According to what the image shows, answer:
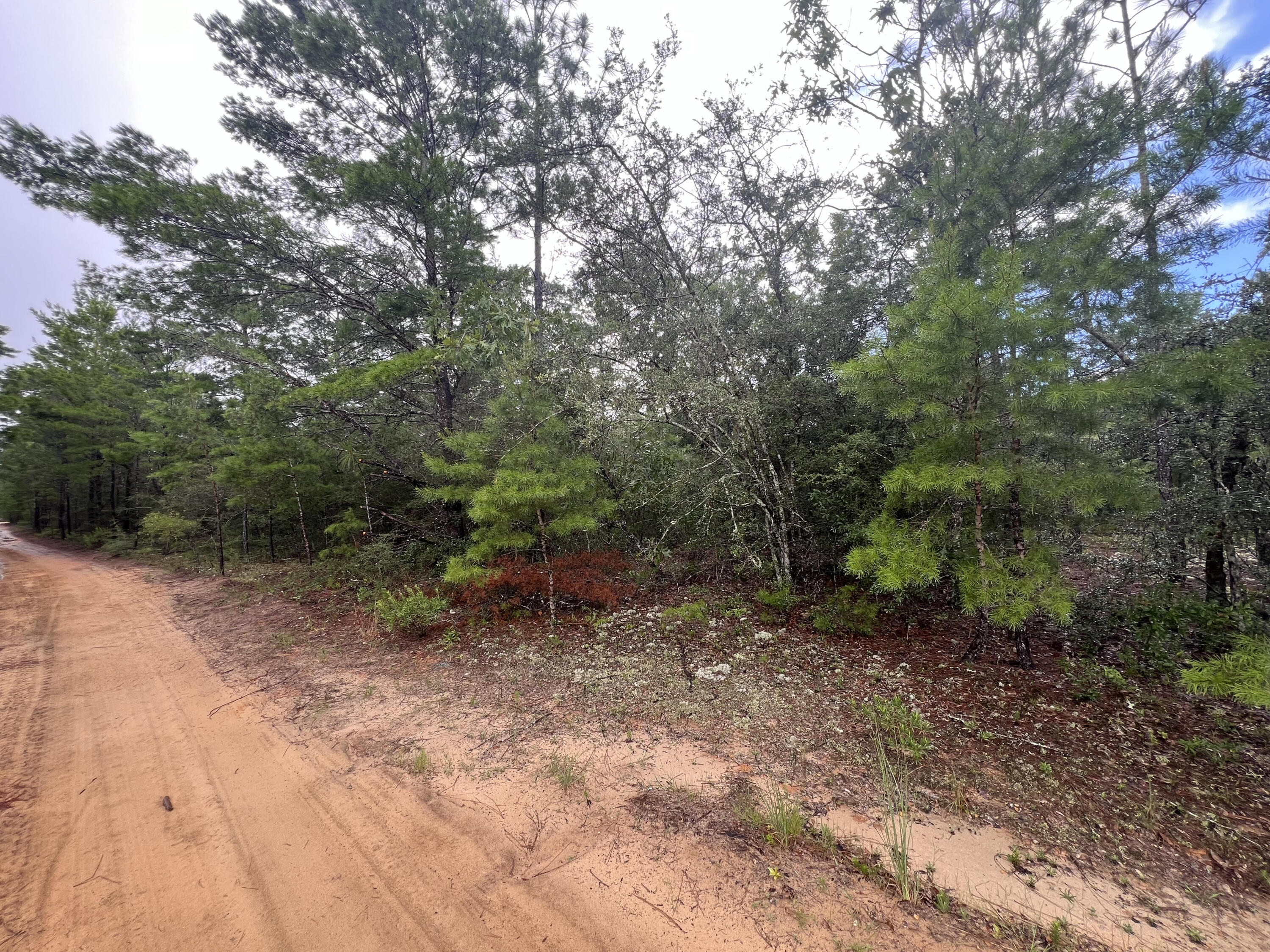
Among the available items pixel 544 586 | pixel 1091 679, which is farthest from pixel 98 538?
pixel 1091 679

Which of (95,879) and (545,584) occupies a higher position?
(545,584)

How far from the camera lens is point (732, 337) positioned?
769 cm

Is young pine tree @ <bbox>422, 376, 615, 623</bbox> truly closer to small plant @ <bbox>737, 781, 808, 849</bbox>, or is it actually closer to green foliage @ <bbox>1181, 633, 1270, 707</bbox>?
small plant @ <bbox>737, 781, 808, 849</bbox>

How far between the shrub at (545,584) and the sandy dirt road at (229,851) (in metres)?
2.96

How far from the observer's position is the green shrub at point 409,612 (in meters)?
6.35

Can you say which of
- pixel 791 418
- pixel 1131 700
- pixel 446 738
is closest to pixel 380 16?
pixel 791 418

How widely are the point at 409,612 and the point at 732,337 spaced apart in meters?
6.55

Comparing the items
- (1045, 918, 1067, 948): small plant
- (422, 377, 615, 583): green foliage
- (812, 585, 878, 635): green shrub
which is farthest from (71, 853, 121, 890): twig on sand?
(812, 585, 878, 635): green shrub

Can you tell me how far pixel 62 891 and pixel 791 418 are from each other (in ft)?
26.3

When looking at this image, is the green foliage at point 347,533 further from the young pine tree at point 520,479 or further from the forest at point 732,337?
the young pine tree at point 520,479

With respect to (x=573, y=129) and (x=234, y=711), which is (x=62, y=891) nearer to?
(x=234, y=711)

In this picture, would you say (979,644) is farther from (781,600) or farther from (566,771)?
(566,771)

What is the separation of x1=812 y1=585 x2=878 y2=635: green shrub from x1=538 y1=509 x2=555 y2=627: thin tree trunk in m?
3.70

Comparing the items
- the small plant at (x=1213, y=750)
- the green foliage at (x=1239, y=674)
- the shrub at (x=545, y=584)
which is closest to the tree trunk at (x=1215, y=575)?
the small plant at (x=1213, y=750)
